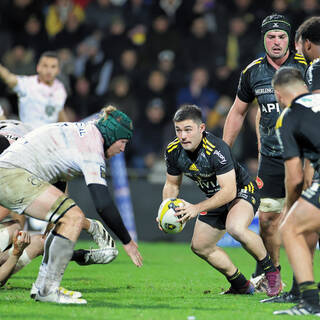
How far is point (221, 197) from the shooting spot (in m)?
7.47

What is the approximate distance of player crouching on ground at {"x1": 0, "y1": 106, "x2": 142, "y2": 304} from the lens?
6.44 m

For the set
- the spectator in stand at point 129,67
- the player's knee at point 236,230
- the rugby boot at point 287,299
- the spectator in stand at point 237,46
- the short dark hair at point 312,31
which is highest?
the short dark hair at point 312,31

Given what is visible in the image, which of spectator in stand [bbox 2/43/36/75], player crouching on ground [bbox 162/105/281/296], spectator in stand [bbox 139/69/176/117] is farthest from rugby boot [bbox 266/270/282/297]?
spectator in stand [bbox 2/43/36/75]

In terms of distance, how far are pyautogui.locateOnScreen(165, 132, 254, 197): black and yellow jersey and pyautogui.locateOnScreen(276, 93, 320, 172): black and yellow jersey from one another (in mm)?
1608

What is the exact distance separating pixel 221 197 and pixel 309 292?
1.83 m

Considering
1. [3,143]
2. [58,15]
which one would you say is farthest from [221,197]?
[58,15]

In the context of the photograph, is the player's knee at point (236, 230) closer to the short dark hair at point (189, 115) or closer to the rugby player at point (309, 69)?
the rugby player at point (309, 69)

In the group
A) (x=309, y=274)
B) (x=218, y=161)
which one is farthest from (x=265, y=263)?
(x=309, y=274)

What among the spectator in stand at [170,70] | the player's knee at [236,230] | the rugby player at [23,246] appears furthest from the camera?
the spectator in stand at [170,70]

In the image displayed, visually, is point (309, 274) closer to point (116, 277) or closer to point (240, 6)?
point (116, 277)

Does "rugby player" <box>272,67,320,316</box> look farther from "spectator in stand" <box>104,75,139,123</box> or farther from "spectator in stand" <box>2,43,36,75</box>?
"spectator in stand" <box>2,43,36,75</box>

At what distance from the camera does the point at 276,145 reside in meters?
8.28

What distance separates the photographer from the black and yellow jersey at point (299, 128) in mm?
Answer: 5910

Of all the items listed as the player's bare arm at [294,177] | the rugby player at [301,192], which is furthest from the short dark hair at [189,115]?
the player's bare arm at [294,177]
